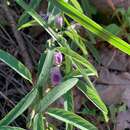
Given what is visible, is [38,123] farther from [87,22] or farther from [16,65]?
[87,22]

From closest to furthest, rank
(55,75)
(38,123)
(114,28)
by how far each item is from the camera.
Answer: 1. (38,123)
2. (55,75)
3. (114,28)

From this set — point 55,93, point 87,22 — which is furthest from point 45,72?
point 87,22

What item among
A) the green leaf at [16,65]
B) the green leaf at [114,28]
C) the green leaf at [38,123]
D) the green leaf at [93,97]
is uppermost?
the green leaf at [16,65]

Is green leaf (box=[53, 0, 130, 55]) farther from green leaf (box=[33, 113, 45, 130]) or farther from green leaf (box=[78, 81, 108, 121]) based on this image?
green leaf (box=[33, 113, 45, 130])

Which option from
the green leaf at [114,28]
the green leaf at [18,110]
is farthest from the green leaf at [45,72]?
the green leaf at [114,28]

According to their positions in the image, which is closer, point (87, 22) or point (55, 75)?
point (87, 22)

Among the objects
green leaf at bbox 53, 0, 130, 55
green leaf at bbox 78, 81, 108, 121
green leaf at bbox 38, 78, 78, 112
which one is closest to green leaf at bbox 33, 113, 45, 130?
green leaf at bbox 38, 78, 78, 112

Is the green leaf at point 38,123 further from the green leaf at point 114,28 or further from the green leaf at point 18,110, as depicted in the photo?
the green leaf at point 114,28

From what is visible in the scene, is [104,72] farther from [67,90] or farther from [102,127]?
[67,90]
